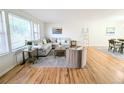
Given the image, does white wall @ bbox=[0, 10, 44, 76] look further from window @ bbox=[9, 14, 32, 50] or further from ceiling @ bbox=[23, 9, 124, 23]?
ceiling @ bbox=[23, 9, 124, 23]

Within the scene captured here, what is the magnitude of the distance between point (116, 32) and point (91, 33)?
2467 millimetres

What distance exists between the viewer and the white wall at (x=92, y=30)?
9875 millimetres

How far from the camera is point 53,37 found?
10062 millimetres

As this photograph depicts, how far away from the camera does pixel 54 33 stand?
10.1 meters

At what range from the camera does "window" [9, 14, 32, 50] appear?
164 inches

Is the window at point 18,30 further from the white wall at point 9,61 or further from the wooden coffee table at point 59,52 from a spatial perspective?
the wooden coffee table at point 59,52

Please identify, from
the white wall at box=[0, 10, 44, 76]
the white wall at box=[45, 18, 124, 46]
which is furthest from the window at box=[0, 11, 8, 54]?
the white wall at box=[45, 18, 124, 46]

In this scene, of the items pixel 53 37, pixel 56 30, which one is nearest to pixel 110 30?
pixel 56 30

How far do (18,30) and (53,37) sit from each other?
537 centimetres

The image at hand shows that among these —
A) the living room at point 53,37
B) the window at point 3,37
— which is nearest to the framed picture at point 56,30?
the living room at point 53,37

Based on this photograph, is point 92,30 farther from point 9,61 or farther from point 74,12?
point 9,61
